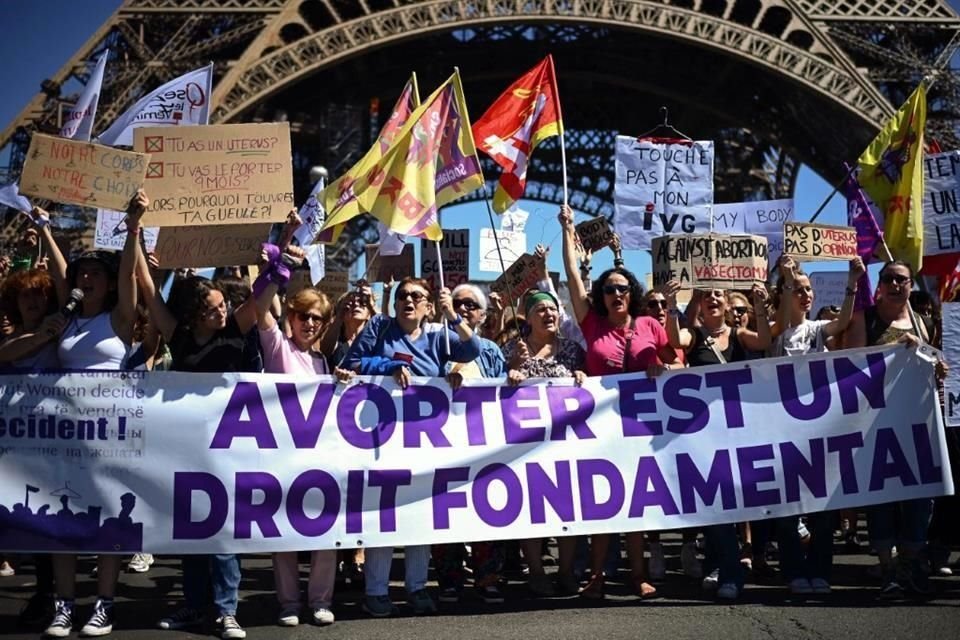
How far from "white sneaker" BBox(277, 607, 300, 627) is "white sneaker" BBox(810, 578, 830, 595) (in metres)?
2.92

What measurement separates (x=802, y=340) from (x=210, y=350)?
3.68 metres

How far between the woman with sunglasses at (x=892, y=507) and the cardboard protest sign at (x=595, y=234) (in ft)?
9.61

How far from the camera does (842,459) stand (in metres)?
6.30

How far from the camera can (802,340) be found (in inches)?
277

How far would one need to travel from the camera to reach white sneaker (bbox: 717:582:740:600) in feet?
20.3

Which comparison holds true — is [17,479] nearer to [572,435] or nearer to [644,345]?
[572,435]

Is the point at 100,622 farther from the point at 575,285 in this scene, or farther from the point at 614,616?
the point at 575,285

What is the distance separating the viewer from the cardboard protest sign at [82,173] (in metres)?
6.23

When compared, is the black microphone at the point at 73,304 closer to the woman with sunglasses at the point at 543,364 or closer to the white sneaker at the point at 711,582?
the woman with sunglasses at the point at 543,364

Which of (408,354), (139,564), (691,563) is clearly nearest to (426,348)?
(408,354)

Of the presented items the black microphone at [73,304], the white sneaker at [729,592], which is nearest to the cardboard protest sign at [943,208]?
the white sneaker at [729,592]

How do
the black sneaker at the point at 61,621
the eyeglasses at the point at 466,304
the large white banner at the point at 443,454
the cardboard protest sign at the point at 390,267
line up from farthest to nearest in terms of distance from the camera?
the cardboard protest sign at the point at 390,267
the eyeglasses at the point at 466,304
the large white banner at the point at 443,454
the black sneaker at the point at 61,621

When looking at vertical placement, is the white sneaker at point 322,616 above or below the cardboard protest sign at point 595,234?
below

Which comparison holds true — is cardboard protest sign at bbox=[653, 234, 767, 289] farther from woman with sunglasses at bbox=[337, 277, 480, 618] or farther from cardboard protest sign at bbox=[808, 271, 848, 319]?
cardboard protest sign at bbox=[808, 271, 848, 319]
